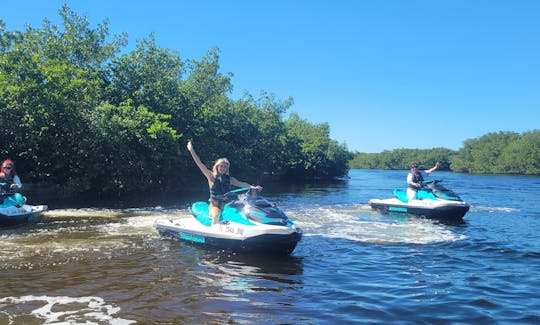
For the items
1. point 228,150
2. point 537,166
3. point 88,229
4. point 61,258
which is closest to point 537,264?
point 61,258

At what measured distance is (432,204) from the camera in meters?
15.0

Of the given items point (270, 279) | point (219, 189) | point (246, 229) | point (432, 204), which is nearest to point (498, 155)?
point (432, 204)

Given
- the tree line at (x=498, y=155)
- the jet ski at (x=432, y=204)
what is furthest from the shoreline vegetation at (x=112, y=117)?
the tree line at (x=498, y=155)

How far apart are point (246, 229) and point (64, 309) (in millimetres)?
3718

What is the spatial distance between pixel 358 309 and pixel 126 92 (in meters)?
23.8

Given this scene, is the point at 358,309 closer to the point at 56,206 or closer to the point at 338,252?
the point at 338,252

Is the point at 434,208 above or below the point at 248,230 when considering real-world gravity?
below

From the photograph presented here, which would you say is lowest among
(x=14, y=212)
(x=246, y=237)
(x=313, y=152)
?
(x=246, y=237)

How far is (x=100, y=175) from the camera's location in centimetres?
2159

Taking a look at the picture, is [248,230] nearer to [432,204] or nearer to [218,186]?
[218,186]

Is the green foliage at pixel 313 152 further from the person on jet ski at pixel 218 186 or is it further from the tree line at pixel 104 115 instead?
the person on jet ski at pixel 218 186

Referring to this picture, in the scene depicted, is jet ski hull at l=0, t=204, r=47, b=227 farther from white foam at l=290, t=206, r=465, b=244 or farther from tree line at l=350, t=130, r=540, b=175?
tree line at l=350, t=130, r=540, b=175

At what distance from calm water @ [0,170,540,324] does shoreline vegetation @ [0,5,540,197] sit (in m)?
9.30

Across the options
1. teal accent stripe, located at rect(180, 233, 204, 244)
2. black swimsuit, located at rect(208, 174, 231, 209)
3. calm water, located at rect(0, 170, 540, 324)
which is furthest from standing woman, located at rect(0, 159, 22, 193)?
black swimsuit, located at rect(208, 174, 231, 209)
